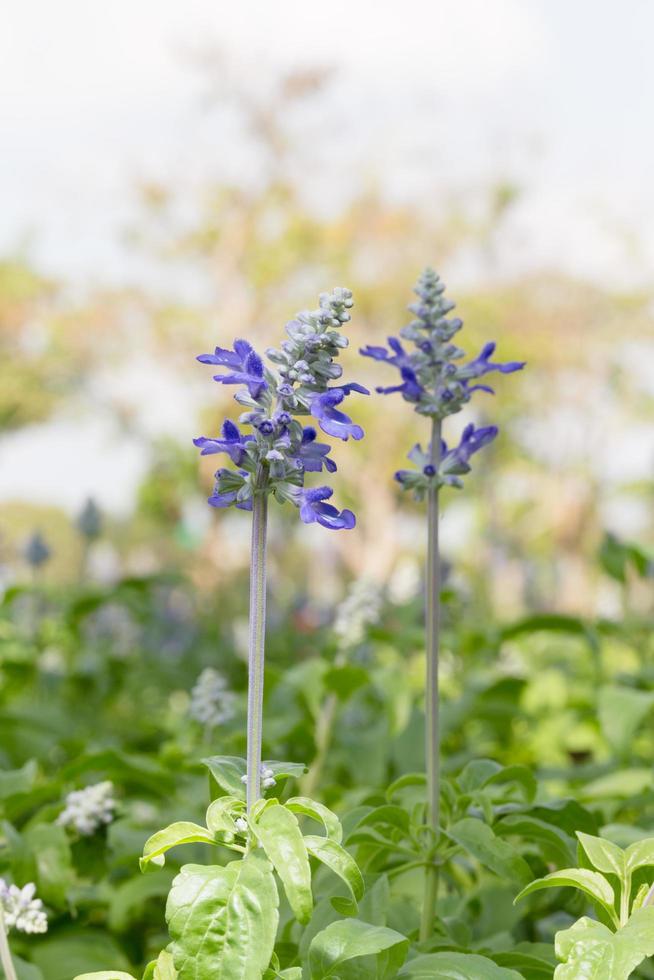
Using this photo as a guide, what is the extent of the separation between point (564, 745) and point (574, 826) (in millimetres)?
2432

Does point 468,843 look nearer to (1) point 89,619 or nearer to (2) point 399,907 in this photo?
(2) point 399,907

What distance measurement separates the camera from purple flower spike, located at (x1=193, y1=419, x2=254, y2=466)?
4.66ft

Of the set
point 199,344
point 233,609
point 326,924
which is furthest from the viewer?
point 199,344

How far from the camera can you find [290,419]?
144 cm

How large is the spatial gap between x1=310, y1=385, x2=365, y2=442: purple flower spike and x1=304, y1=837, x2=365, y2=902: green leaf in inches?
19.0

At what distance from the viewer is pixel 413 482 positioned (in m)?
1.95

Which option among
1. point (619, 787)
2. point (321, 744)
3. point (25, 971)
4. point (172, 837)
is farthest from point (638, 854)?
point (321, 744)

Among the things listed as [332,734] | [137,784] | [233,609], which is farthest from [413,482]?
[233,609]

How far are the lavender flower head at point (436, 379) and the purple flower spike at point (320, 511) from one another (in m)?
0.50

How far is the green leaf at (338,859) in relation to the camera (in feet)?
4.52

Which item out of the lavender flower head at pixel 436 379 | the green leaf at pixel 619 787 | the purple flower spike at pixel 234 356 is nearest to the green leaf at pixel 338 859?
the purple flower spike at pixel 234 356

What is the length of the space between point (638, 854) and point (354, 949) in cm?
40

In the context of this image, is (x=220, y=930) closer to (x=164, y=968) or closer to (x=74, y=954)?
(x=164, y=968)

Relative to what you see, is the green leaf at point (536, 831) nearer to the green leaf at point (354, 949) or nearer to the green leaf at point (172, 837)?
the green leaf at point (354, 949)
